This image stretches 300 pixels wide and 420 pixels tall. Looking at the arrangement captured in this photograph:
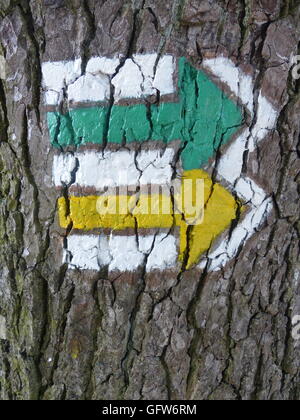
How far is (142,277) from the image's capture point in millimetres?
1124

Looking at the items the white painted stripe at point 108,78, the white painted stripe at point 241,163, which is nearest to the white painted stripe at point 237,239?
the white painted stripe at point 241,163

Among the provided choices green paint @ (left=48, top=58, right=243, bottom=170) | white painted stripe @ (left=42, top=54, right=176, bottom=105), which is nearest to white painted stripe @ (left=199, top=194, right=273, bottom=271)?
green paint @ (left=48, top=58, right=243, bottom=170)

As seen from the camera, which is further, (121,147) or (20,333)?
(20,333)

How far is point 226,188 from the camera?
108cm

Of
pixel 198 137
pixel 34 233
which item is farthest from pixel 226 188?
pixel 34 233

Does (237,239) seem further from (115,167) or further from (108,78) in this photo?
(108,78)

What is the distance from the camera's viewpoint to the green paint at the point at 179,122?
1020mm

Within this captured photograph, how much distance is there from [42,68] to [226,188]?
20.0 inches

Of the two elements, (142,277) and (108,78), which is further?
(142,277)

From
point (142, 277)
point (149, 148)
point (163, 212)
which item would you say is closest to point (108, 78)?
point (149, 148)

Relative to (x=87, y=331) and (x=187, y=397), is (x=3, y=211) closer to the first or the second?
(x=87, y=331)

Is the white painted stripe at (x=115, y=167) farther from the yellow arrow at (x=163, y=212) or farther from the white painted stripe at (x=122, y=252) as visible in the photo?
the white painted stripe at (x=122, y=252)

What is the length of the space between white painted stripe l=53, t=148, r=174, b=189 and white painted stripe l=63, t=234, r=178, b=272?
0.14m

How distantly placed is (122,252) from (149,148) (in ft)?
0.86
